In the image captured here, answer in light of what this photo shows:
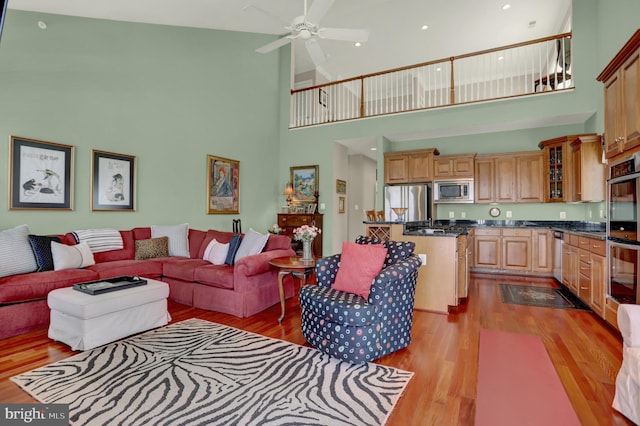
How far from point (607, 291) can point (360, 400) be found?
2.83 m

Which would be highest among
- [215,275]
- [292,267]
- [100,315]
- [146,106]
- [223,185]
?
[146,106]

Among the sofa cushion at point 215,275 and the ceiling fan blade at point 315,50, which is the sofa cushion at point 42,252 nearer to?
the sofa cushion at point 215,275

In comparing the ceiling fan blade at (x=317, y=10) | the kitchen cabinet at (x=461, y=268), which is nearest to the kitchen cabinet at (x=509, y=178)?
the kitchen cabinet at (x=461, y=268)

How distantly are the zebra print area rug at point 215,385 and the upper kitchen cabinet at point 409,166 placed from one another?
447cm

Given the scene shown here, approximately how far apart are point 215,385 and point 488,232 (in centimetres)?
543

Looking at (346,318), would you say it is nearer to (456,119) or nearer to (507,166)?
(456,119)

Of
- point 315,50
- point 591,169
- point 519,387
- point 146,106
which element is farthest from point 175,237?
point 591,169

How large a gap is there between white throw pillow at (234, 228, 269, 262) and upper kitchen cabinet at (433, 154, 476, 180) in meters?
3.85

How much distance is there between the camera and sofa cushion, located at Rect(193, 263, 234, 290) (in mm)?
3463

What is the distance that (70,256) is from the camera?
3447 mm

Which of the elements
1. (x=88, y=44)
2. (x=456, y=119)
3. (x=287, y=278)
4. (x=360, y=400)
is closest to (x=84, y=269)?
(x=287, y=278)

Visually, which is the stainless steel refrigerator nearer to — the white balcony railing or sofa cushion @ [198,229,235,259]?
the white balcony railing

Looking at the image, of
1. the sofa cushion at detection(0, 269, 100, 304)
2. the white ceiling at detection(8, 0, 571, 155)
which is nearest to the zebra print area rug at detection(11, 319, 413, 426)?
the sofa cushion at detection(0, 269, 100, 304)

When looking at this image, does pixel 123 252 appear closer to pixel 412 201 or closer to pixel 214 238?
pixel 214 238
